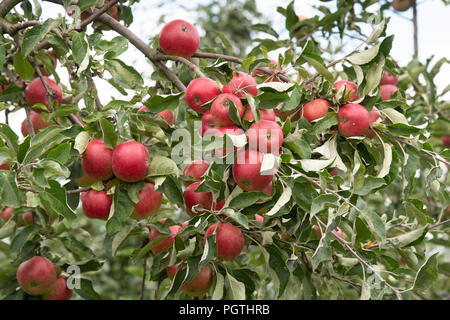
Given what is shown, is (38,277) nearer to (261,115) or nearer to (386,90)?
(261,115)

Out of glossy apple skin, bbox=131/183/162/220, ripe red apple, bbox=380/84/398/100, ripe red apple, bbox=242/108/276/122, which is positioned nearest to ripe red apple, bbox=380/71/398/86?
ripe red apple, bbox=380/84/398/100

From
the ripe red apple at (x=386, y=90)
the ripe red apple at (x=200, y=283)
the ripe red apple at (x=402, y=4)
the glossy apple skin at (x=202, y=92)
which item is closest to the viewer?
the glossy apple skin at (x=202, y=92)

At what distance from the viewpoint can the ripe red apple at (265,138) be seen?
1037mm

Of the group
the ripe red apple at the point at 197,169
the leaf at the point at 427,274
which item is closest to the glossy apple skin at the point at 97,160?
the ripe red apple at the point at 197,169

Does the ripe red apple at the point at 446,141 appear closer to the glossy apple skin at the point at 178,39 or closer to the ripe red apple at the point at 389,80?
the ripe red apple at the point at 389,80

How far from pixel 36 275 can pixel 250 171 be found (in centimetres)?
80

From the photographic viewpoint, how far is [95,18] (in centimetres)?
134

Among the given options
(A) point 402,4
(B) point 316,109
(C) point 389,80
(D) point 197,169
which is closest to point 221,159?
(D) point 197,169

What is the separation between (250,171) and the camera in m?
1.03

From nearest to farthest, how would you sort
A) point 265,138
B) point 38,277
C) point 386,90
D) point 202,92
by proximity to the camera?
point 265,138
point 202,92
point 38,277
point 386,90

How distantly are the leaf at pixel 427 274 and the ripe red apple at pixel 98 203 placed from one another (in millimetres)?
702
